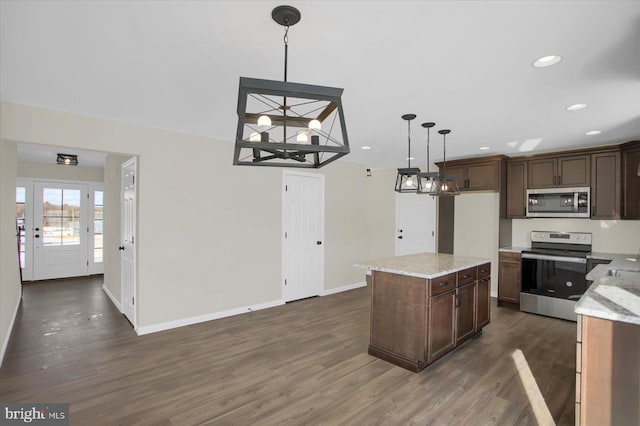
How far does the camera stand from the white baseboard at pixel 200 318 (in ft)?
A: 12.4

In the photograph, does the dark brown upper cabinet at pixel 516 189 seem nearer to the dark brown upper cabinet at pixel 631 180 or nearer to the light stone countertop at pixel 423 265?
the dark brown upper cabinet at pixel 631 180

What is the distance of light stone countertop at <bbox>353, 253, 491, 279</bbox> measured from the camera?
Answer: 2.93m

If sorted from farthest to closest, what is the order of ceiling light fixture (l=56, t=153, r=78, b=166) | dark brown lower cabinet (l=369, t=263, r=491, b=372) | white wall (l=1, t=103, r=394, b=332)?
ceiling light fixture (l=56, t=153, r=78, b=166) < white wall (l=1, t=103, r=394, b=332) < dark brown lower cabinet (l=369, t=263, r=491, b=372)

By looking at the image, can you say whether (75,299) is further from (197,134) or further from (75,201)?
(197,134)

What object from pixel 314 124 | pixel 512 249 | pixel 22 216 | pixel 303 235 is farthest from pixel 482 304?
pixel 22 216

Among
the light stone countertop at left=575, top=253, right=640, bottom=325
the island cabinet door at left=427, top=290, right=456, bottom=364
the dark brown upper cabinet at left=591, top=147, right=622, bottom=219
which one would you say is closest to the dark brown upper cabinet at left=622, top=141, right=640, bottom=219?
the dark brown upper cabinet at left=591, top=147, right=622, bottom=219

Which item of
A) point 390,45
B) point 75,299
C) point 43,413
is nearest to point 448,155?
point 390,45

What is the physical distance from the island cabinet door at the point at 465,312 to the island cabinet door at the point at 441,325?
0.36 ft

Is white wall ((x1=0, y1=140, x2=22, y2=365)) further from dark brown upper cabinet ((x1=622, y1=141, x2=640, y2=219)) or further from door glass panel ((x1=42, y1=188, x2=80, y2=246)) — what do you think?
dark brown upper cabinet ((x1=622, y1=141, x2=640, y2=219))

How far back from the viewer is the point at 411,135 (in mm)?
4152

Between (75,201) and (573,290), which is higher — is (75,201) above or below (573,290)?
above

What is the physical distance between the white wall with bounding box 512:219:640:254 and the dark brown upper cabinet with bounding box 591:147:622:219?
1.11 ft

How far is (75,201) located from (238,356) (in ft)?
20.5

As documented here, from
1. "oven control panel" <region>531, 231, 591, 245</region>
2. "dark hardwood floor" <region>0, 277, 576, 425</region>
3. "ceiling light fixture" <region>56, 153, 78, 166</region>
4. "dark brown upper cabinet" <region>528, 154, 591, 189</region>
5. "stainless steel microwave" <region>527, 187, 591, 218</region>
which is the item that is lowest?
"dark hardwood floor" <region>0, 277, 576, 425</region>
